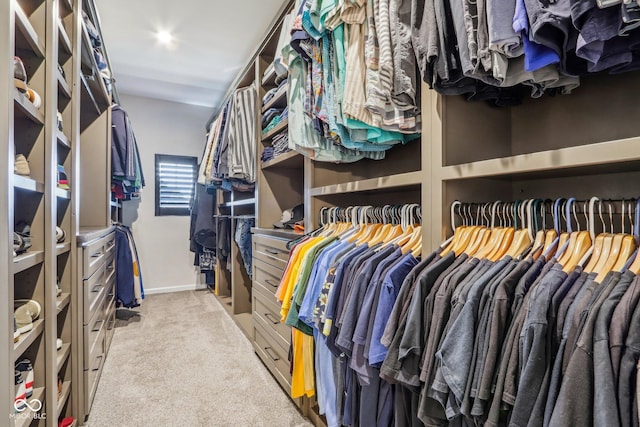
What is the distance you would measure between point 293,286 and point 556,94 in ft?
4.00

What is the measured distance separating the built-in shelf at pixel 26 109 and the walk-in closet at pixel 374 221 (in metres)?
0.03

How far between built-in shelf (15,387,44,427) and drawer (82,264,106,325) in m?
0.47

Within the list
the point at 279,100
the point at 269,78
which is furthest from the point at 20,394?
the point at 269,78

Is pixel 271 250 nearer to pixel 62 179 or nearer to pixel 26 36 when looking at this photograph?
pixel 62 179

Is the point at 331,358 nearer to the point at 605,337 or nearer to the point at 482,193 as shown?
the point at 482,193

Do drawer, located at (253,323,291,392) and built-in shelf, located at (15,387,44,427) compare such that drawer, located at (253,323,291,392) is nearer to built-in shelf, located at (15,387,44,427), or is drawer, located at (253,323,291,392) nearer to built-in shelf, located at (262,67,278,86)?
built-in shelf, located at (15,387,44,427)

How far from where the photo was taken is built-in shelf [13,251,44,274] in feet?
3.25

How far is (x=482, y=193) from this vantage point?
114 cm

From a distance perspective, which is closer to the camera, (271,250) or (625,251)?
(625,251)

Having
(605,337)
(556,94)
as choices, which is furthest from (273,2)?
(605,337)

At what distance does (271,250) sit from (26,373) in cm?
120

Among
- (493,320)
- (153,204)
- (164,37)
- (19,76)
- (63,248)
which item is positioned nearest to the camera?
(493,320)

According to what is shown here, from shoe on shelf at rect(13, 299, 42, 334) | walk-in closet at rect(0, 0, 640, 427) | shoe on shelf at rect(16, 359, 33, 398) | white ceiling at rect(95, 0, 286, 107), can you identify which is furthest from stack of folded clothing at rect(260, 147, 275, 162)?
shoe on shelf at rect(16, 359, 33, 398)

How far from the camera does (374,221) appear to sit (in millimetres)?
1495
